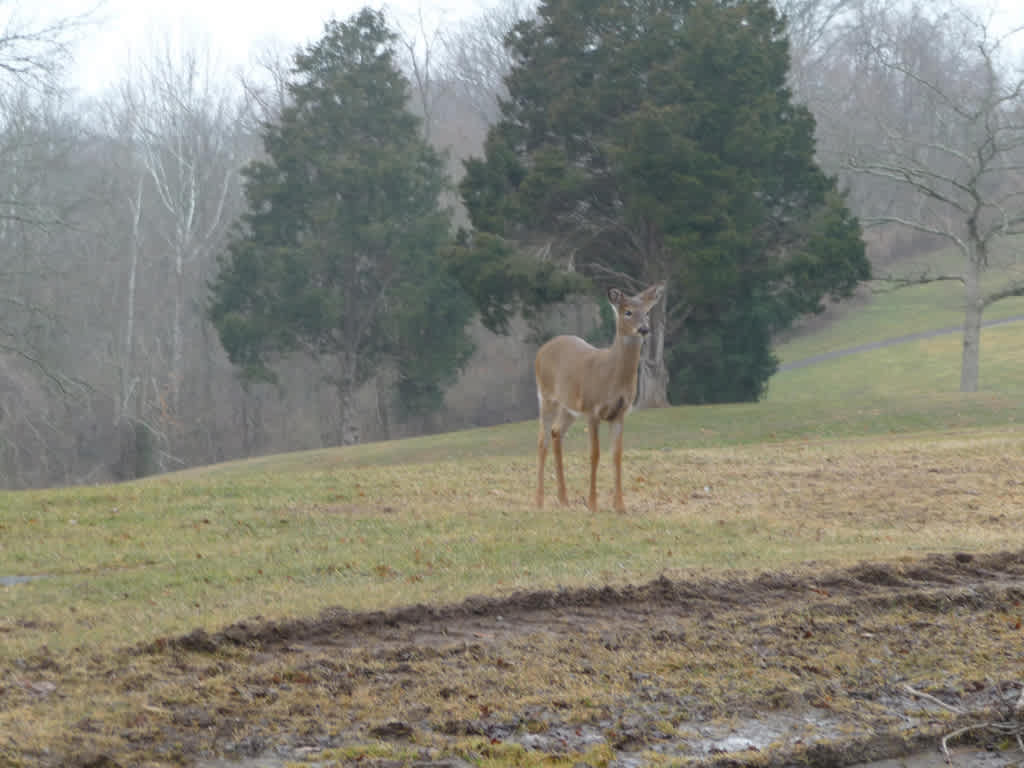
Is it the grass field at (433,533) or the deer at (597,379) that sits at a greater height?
the deer at (597,379)

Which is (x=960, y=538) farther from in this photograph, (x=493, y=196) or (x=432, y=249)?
(x=432, y=249)

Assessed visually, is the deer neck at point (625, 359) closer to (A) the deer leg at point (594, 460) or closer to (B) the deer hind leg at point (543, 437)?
(A) the deer leg at point (594, 460)

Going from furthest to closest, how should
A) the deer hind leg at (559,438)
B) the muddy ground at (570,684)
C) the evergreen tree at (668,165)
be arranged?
the evergreen tree at (668,165)
the deer hind leg at (559,438)
the muddy ground at (570,684)

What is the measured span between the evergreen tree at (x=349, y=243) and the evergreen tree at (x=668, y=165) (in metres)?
8.30

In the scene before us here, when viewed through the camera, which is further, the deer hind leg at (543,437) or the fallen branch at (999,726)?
the deer hind leg at (543,437)

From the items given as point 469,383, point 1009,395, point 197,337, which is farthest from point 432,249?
point 1009,395

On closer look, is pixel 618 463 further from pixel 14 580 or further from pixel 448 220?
pixel 448 220

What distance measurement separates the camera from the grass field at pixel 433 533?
816 centimetres

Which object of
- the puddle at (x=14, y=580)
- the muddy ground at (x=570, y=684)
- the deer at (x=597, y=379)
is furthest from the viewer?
the deer at (x=597, y=379)

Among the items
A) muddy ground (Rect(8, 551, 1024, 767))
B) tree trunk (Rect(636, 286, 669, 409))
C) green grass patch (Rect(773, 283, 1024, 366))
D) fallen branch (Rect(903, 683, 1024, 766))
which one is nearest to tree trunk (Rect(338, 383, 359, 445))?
tree trunk (Rect(636, 286, 669, 409))

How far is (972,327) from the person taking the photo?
3641cm

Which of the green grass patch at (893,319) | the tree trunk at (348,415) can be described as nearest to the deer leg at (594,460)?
the tree trunk at (348,415)

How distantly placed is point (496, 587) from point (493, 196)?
2621 cm

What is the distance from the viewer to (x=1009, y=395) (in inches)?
1261
